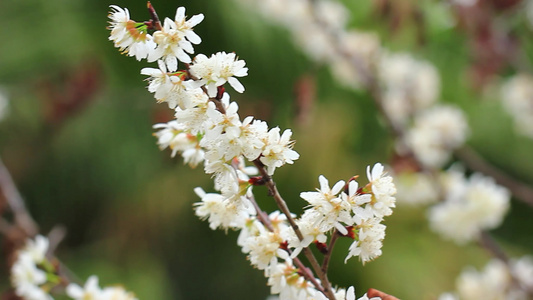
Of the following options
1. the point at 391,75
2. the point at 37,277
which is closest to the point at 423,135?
the point at 391,75

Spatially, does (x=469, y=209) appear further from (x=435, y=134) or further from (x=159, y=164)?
(x=159, y=164)

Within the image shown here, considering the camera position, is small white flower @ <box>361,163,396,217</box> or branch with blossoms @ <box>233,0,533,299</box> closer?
small white flower @ <box>361,163,396,217</box>

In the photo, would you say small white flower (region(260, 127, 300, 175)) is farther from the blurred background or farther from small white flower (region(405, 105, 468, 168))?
the blurred background

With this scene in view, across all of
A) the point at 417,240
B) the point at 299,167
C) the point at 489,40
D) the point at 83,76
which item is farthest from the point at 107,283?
the point at 489,40

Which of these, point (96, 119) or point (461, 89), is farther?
point (461, 89)

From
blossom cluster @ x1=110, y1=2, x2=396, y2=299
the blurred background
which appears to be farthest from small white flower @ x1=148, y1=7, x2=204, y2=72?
the blurred background

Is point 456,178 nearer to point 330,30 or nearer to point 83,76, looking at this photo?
point 330,30
